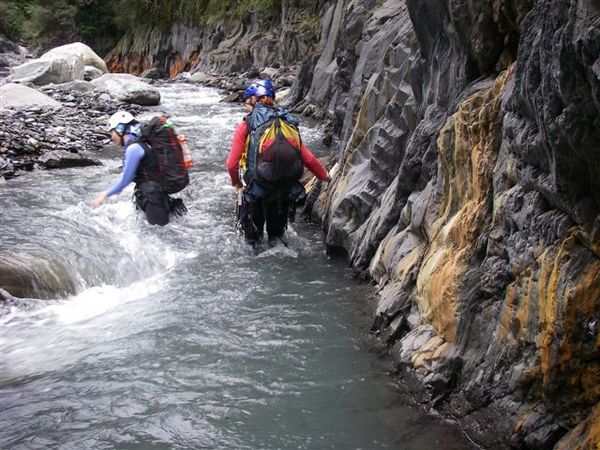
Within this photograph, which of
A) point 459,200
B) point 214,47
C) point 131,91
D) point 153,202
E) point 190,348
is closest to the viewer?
point 459,200

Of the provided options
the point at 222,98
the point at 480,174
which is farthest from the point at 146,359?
the point at 222,98

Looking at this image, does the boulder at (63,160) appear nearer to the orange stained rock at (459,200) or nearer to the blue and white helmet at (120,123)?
the blue and white helmet at (120,123)

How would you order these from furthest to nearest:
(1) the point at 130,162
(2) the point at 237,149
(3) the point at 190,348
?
(1) the point at 130,162 < (2) the point at 237,149 < (3) the point at 190,348

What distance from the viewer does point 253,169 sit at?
7.13 meters

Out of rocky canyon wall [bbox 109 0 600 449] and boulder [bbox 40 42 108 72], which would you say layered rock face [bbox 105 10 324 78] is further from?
rocky canyon wall [bbox 109 0 600 449]

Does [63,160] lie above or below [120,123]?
below

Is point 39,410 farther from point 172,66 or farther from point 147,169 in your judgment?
point 172,66

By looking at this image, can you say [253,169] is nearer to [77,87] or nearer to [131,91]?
[131,91]

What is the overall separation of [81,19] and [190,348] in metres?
59.0

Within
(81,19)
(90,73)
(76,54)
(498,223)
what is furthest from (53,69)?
(81,19)

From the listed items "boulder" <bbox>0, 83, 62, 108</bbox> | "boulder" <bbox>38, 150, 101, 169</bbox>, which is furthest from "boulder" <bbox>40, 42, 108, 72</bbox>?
"boulder" <bbox>38, 150, 101, 169</bbox>

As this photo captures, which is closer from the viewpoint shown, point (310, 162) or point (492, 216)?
point (492, 216)

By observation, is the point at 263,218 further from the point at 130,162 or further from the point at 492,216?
the point at 492,216

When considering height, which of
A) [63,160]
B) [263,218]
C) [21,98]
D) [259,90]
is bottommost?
[63,160]
